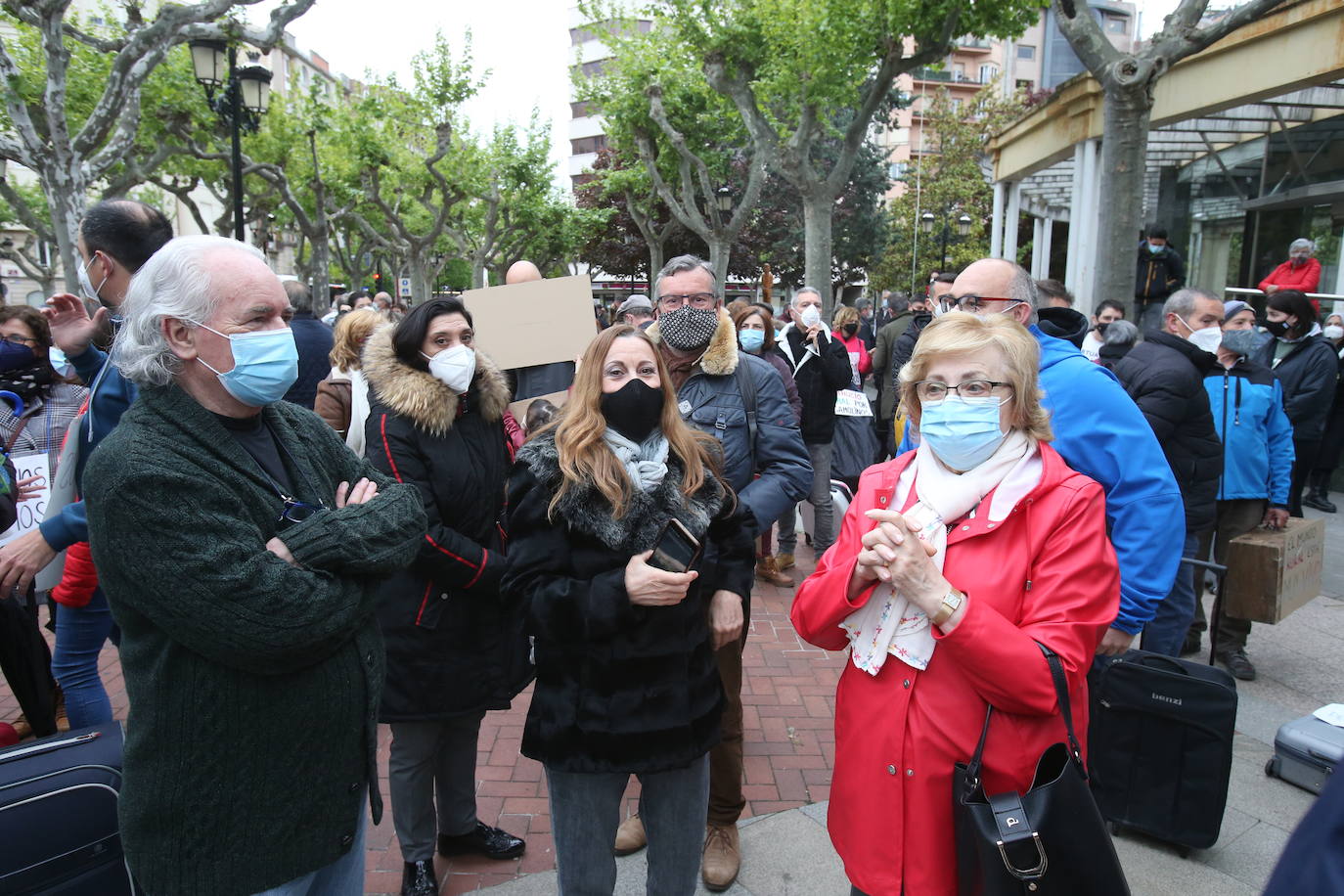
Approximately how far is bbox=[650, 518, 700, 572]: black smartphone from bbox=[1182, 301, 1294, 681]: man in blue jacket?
3.94 metres

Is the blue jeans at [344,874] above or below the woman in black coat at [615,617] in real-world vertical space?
below

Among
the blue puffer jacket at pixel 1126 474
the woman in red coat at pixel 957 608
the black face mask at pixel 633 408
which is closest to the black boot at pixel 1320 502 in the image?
the blue puffer jacket at pixel 1126 474

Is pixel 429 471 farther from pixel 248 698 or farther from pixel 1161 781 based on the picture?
pixel 1161 781

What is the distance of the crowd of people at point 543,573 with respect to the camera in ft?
5.43

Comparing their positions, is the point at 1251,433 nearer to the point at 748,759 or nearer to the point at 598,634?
the point at 748,759

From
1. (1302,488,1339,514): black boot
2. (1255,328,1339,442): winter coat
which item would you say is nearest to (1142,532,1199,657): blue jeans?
(1255,328,1339,442): winter coat

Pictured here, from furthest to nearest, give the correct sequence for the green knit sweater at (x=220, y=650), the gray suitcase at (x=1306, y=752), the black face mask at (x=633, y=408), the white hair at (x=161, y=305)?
the gray suitcase at (x=1306, y=752) → the black face mask at (x=633, y=408) → the white hair at (x=161, y=305) → the green knit sweater at (x=220, y=650)

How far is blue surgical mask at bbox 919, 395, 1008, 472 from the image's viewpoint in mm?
2012

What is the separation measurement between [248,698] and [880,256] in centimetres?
3811

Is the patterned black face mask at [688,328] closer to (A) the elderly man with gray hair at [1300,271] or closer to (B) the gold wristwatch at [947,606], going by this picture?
(B) the gold wristwatch at [947,606]

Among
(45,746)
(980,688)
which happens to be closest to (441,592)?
(45,746)

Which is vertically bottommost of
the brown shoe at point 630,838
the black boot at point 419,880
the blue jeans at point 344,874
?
the brown shoe at point 630,838

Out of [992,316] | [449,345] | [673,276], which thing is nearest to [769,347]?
[673,276]

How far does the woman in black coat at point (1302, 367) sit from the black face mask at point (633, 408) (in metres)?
7.08
